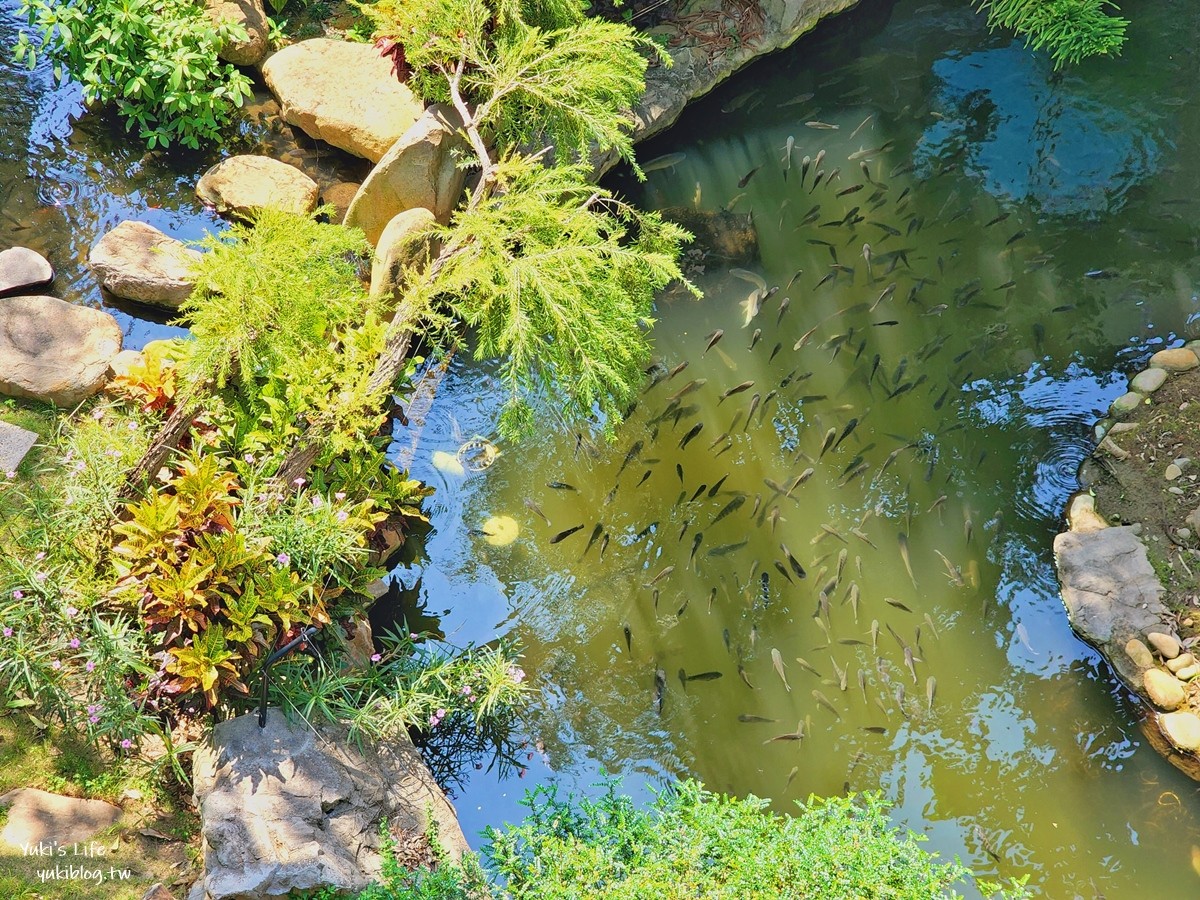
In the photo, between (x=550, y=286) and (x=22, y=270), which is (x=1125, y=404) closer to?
(x=550, y=286)

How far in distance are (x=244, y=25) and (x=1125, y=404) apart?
7.61 metres

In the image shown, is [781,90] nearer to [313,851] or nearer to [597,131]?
[597,131]

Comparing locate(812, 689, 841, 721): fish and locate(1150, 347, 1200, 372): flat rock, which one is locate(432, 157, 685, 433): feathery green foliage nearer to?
locate(812, 689, 841, 721): fish

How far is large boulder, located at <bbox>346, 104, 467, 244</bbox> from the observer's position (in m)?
6.64

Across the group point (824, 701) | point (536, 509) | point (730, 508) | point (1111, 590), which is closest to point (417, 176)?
point (536, 509)

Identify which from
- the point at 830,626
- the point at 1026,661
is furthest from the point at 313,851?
the point at 1026,661

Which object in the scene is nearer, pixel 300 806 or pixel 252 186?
pixel 300 806

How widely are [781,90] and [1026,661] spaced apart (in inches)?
225

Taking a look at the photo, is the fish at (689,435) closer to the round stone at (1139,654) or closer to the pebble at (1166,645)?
the round stone at (1139,654)

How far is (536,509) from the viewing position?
21.0ft

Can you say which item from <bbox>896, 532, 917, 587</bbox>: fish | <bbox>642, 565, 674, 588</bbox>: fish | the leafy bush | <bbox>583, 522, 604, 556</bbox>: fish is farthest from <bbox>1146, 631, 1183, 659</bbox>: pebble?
the leafy bush

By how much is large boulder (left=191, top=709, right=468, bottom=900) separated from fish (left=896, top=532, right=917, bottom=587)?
130 inches

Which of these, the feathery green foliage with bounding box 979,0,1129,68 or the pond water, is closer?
the pond water

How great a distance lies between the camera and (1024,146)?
8.20 meters
